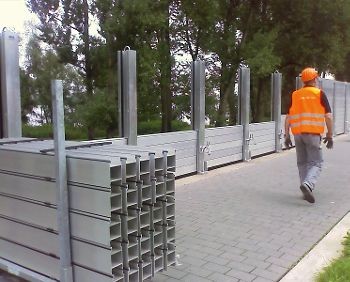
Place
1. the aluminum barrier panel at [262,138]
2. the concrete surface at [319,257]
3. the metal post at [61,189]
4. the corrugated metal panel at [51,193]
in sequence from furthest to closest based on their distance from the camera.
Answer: the aluminum barrier panel at [262,138] < the concrete surface at [319,257] < the metal post at [61,189] < the corrugated metal panel at [51,193]

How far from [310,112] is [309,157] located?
0.65 meters

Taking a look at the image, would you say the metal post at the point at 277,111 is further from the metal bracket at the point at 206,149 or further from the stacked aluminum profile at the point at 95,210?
the stacked aluminum profile at the point at 95,210

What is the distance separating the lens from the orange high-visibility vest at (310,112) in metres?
6.32

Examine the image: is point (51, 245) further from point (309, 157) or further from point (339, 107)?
point (339, 107)

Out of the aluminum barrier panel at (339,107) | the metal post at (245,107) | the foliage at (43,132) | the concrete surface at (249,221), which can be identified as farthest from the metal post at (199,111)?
the aluminum barrier panel at (339,107)

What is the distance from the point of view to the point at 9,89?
18.6 ft

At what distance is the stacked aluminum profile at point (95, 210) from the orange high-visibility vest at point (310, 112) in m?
3.59

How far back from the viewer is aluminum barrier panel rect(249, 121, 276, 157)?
35.3ft

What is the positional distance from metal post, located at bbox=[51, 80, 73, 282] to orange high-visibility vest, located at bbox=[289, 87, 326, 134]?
4225mm

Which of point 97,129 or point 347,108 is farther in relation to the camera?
point 347,108

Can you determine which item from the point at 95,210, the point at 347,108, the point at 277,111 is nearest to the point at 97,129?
the point at 95,210

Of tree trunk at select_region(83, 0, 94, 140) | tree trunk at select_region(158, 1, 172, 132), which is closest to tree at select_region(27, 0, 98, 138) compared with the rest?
tree trunk at select_region(83, 0, 94, 140)

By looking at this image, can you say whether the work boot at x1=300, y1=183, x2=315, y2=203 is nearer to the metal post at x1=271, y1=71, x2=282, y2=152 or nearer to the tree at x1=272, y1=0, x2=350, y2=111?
the metal post at x1=271, y1=71, x2=282, y2=152

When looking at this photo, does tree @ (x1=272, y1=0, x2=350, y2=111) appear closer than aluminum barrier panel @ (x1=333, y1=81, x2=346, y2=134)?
Yes
